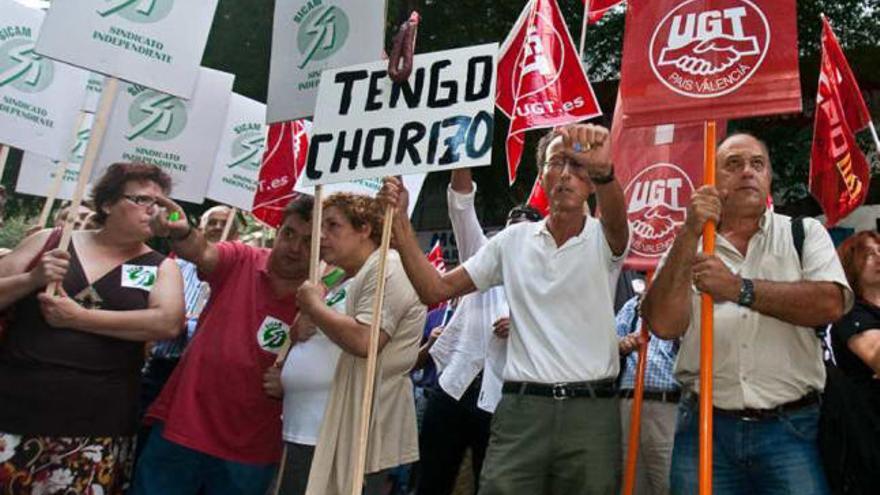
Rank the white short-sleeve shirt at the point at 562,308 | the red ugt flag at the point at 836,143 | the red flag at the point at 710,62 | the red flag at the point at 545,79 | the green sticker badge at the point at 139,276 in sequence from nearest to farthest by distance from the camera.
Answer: the red flag at the point at 710,62 → the white short-sleeve shirt at the point at 562,308 → the green sticker badge at the point at 139,276 → the red ugt flag at the point at 836,143 → the red flag at the point at 545,79

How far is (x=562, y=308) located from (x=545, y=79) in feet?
10.3

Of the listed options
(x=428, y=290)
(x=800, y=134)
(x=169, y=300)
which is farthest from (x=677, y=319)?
(x=800, y=134)

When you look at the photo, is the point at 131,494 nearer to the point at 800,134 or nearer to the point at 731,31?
the point at 731,31

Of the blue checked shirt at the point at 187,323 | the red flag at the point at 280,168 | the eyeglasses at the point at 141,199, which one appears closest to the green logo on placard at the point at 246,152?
the red flag at the point at 280,168

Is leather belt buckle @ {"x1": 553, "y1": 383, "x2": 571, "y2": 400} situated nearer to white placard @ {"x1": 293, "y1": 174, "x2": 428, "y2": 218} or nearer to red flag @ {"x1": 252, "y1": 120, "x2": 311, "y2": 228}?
white placard @ {"x1": 293, "y1": 174, "x2": 428, "y2": 218}

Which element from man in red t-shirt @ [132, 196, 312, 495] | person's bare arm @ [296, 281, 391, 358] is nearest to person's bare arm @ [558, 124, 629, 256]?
person's bare arm @ [296, 281, 391, 358]

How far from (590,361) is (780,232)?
0.81 meters

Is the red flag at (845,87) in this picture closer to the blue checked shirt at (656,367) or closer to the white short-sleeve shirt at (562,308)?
the blue checked shirt at (656,367)

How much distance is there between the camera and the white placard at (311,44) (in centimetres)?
390

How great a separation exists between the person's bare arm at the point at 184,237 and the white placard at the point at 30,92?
1769 mm

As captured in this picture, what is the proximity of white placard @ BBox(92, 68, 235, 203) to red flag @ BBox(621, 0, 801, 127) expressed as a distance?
3.00 meters

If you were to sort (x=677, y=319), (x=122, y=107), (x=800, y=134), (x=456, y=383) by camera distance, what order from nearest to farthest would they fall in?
(x=677, y=319)
(x=456, y=383)
(x=122, y=107)
(x=800, y=134)

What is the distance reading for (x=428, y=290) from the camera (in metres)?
3.40

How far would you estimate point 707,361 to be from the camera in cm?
284
